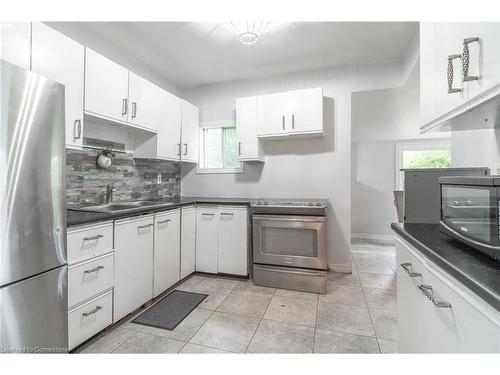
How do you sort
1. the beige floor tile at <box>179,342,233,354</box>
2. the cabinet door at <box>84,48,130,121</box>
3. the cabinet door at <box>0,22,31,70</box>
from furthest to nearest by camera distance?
1. the cabinet door at <box>84,48,130,121</box>
2. the beige floor tile at <box>179,342,233,354</box>
3. the cabinet door at <box>0,22,31,70</box>

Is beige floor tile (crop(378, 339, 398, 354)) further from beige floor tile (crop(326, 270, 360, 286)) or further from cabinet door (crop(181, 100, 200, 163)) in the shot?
cabinet door (crop(181, 100, 200, 163))

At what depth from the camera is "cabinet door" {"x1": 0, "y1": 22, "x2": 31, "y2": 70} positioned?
1.40 meters

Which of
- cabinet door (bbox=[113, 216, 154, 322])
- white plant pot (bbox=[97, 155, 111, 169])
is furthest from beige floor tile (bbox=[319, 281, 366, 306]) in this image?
white plant pot (bbox=[97, 155, 111, 169])

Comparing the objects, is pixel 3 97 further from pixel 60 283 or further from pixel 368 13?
pixel 368 13

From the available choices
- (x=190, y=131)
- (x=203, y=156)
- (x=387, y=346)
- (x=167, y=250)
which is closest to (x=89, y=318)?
(x=167, y=250)

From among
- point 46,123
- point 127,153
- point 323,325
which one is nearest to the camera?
point 46,123

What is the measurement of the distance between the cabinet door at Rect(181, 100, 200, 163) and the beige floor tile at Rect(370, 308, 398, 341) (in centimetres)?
274

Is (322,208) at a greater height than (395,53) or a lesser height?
lesser

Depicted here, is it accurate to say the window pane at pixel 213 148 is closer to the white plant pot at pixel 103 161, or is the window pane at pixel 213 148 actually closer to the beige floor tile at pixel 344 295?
the white plant pot at pixel 103 161

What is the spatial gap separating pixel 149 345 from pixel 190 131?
8.42 feet

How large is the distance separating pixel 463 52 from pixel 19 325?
232 cm
